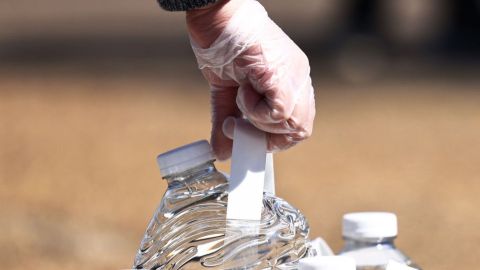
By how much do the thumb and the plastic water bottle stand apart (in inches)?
11.8

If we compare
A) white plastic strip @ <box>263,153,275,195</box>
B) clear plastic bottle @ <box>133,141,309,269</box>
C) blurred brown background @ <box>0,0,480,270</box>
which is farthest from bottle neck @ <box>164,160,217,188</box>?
blurred brown background @ <box>0,0,480,270</box>

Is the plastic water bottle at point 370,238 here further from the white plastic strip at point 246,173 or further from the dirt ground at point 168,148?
the dirt ground at point 168,148

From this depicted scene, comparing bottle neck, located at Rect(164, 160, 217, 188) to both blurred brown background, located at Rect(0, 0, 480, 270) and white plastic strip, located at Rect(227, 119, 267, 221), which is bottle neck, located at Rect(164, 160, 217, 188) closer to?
white plastic strip, located at Rect(227, 119, 267, 221)

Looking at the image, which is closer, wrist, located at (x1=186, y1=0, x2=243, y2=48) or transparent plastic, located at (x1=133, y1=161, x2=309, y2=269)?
wrist, located at (x1=186, y1=0, x2=243, y2=48)

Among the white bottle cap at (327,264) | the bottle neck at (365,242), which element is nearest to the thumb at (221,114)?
the bottle neck at (365,242)

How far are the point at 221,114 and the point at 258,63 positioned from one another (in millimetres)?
239

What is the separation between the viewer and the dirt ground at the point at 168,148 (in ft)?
19.7

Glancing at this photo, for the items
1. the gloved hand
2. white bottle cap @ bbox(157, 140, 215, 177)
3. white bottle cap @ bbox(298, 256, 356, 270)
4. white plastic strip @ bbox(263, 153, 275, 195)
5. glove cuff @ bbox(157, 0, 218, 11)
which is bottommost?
white bottle cap @ bbox(298, 256, 356, 270)

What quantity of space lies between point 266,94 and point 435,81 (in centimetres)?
911

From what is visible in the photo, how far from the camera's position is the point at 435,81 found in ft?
36.2

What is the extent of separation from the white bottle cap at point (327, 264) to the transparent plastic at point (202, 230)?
0.29 m

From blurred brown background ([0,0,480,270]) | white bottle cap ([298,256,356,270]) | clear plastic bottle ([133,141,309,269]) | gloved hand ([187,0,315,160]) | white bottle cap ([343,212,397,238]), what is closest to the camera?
white bottle cap ([298,256,356,270])

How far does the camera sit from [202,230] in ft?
7.57

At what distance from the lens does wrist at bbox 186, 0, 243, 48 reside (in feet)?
7.09
